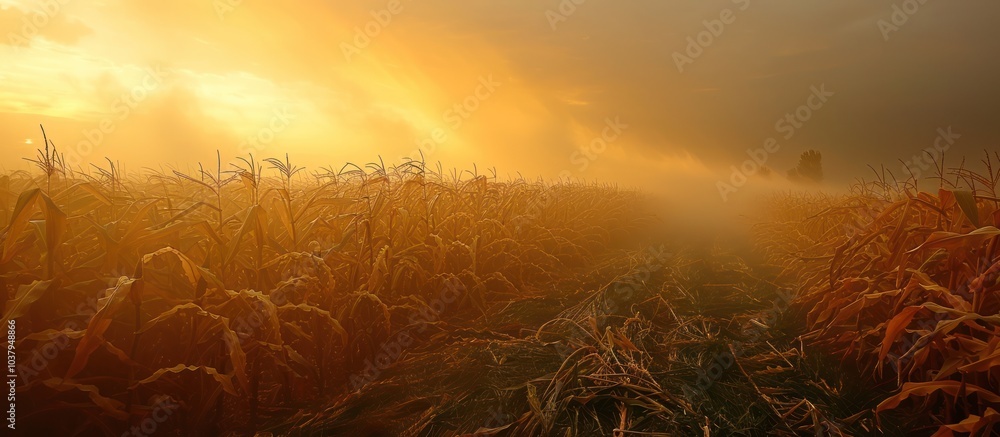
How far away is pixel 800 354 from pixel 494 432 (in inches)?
61.6

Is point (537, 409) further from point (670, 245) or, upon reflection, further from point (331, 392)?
point (670, 245)

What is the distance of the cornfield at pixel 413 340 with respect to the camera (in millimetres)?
1365

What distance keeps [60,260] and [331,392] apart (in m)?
1.09

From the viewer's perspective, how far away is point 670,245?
234 inches

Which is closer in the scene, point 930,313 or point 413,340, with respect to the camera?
point 930,313

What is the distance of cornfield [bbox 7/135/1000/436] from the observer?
1365 millimetres

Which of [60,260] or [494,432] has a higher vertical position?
[60,260]

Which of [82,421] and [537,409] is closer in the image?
[82,421]

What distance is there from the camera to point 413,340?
7.72 feet

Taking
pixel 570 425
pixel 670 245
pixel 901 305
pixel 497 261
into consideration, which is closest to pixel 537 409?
pixel 570 425

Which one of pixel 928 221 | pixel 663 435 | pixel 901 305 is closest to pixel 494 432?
pixel 663 435

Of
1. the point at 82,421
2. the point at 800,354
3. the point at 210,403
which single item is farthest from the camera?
the point at 800,354

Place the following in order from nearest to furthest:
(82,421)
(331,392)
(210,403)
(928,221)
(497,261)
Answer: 1. (82,421)
2. (210,403)
3. (331,392)
4. (928,221)
5. (497,261)

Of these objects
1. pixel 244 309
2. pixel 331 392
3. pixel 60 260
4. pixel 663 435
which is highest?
pixel 60 260
